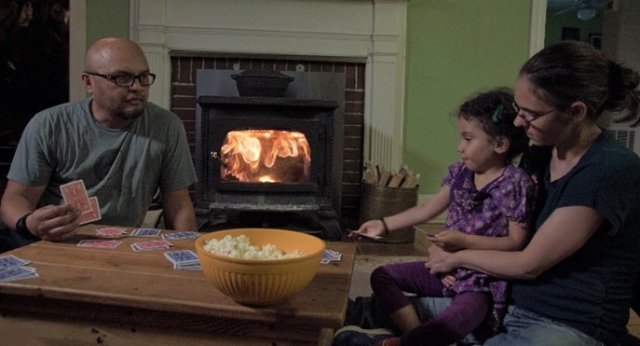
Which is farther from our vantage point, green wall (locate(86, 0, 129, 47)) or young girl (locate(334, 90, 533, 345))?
green wall (locate(86, 0, 129, 47))

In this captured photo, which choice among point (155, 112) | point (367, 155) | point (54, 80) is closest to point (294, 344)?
point (155, 112)

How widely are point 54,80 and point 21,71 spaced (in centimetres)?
33

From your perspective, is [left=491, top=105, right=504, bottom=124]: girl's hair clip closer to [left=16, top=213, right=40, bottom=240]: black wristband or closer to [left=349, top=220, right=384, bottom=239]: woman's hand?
[left=349, top=220, right=384, bottom=239]: woman's hand

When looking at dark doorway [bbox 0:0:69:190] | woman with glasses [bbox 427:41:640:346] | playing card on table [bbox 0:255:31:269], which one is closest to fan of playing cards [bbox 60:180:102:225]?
playing card on table [bbox 0:255:31:269]

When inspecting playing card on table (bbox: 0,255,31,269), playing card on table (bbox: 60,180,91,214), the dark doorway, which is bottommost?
playing card on table (bbox: 0,255,31,269)

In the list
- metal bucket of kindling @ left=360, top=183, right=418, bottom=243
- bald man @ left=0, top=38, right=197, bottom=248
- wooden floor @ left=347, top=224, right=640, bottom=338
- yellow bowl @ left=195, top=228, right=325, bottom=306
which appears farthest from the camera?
metal bucket of kindling @ left=360, top=183, right=418, bottom=243

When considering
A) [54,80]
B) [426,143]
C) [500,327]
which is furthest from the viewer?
[54,80]

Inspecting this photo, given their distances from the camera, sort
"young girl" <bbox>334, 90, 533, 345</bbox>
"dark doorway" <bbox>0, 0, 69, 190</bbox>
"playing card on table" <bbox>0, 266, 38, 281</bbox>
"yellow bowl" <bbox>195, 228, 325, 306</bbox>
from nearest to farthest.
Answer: "yellow bowl" <bbox>195, 228, 325, 306</bbox> → "playing card on table" <bbox>0, 266, 38, 281</bbox> → "young girl" <bbox>334, 90, 533, 345</bbox> → "dark doorway" <bbox>0, 0, 69, 190</bbox>

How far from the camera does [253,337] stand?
1.13 meters

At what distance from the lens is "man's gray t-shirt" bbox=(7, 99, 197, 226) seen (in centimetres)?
194

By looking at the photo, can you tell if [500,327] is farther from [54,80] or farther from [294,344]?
[54,80]

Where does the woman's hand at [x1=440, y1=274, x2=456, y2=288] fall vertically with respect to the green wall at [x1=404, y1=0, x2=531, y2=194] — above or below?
below

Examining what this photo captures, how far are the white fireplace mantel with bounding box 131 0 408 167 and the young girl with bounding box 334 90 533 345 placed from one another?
219 cm

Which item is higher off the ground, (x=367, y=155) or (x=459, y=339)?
(x=367, y=155)
